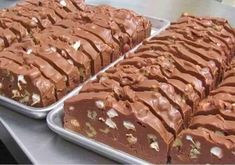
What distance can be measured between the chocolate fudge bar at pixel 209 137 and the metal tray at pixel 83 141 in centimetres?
12

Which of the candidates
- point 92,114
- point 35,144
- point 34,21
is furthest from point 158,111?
point 34,21

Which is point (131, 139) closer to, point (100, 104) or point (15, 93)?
point (100, 104)

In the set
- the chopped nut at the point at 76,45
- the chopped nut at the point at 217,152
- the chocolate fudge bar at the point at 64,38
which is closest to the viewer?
the chopped nut at the point at 217,152

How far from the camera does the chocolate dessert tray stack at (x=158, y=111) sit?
4.09 feet

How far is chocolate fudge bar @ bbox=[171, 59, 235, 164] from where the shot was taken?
120 cm

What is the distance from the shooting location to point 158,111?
4.35ft

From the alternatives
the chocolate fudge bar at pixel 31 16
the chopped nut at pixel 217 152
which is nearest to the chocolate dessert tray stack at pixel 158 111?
the chopped nut at pixel 217 152

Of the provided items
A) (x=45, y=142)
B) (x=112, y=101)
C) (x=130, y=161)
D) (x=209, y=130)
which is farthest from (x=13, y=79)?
(x=209, y=130)

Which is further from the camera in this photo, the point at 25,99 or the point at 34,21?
the point at 34,21

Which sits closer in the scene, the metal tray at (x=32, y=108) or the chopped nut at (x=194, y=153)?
the chopped nut at (x=194, y=153)

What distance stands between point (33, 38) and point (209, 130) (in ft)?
2.75

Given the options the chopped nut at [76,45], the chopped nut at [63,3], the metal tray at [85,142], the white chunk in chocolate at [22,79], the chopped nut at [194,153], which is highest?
the chopped nut at [63,3]

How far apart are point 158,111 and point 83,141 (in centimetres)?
25

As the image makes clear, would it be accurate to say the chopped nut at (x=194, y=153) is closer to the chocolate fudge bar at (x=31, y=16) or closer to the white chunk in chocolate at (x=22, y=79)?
the white chunk in chocolate at (x=22, y=79)
